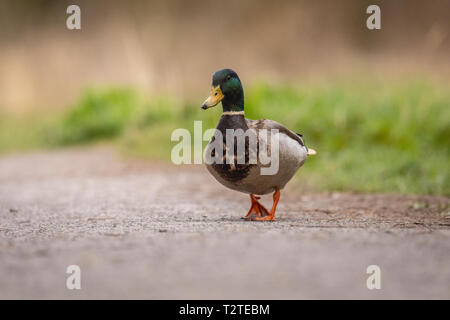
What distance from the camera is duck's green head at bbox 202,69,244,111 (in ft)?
14.2

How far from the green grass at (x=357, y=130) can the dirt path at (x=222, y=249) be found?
1237mm

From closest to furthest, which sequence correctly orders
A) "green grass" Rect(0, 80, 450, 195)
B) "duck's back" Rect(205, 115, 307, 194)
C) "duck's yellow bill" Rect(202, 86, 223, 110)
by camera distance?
"duck's back" Rect(205, 115, 307, 194)
"duck's yellow bill" Rect(202, 86, 223, 110)
"green grass" Rect(0, 80, 450, 195)

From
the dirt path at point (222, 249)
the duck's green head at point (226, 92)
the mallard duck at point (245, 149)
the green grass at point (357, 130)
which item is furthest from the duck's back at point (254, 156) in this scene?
the green grass at point (357, 130)

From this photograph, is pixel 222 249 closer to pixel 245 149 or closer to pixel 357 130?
pixel 245 149

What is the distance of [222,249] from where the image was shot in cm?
302

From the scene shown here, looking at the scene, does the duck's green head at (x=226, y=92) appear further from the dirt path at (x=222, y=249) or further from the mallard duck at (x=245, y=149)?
the dirt path at (x=222, y=249)

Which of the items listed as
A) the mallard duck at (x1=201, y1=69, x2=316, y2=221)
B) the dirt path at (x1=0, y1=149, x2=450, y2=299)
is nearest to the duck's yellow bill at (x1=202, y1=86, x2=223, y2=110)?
the mallard duck at (x1=201, y1=69, x2=316, y2=221)

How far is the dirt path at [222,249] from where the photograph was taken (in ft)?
8.15

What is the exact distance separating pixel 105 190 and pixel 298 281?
4903mm

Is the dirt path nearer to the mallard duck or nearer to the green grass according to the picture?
the mallard duck

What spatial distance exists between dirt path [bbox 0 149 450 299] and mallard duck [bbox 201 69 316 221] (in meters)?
0.30

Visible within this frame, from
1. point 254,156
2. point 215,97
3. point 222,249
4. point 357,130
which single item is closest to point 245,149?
point 254,156

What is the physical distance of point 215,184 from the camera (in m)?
7.73
